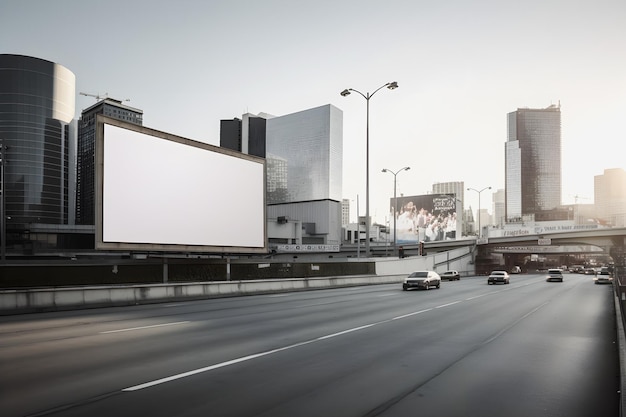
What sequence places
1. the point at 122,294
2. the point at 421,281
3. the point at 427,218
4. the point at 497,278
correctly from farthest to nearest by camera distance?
the point at 427,218 < the point at 497,278 < the point at 421,281 < the point at 122,294

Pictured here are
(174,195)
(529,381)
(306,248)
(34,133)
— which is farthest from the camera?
(34,133)

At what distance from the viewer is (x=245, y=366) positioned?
27.6 ft

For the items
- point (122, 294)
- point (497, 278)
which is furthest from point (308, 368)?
point (497, 278)

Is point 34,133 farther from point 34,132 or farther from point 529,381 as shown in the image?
point 529,381

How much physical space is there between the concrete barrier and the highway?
3306 millimetres

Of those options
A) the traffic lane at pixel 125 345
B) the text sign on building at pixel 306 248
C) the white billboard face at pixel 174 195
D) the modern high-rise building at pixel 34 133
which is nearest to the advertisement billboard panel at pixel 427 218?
the text sign on building at pixel 306 248

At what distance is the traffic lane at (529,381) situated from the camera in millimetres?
6270

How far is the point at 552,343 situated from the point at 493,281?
106 feet

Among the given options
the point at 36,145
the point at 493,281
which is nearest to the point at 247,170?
the point at 493,281

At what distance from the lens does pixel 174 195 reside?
92.7 feet

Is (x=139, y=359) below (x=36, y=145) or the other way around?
below

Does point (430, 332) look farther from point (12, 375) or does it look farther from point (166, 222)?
point (166, 222)

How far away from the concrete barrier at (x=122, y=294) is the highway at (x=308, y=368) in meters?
3.31

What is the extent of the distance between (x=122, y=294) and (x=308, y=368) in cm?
1592
